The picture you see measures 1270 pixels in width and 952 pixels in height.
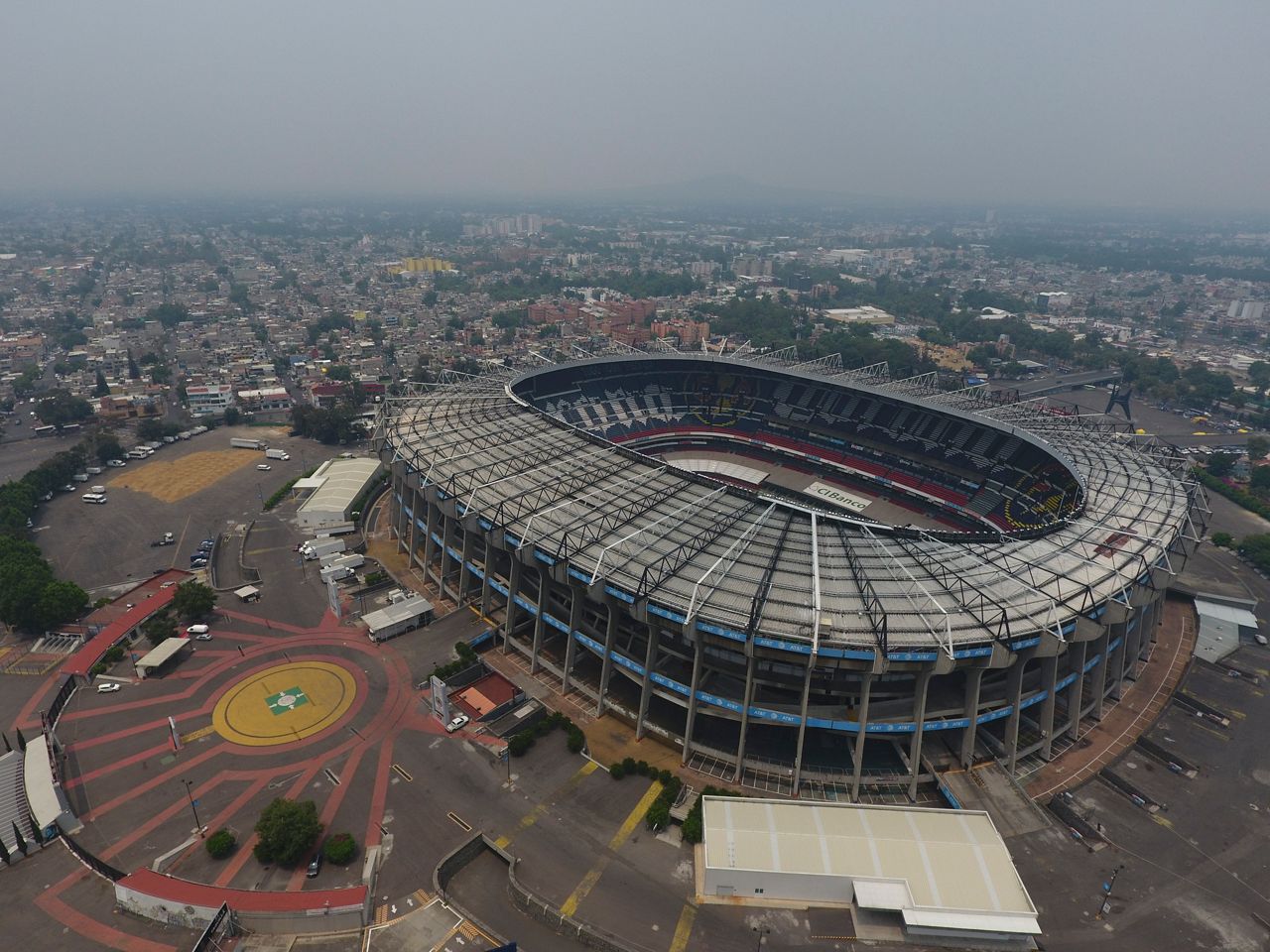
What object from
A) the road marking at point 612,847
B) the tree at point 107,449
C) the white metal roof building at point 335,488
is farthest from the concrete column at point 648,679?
the tree at point 107,449

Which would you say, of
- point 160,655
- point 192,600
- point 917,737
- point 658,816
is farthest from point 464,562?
point 917,737

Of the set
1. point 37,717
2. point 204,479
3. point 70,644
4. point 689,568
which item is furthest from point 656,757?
point 204,479

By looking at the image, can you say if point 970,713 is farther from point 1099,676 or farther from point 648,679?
point 648,679

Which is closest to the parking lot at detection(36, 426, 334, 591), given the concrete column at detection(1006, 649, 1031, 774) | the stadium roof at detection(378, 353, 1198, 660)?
the stadium roof at detection(378, 353, 1198, 660)

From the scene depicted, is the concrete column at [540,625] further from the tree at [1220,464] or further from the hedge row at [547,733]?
the tree at [1220,464]

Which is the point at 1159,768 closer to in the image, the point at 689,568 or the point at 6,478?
the point at 689,568

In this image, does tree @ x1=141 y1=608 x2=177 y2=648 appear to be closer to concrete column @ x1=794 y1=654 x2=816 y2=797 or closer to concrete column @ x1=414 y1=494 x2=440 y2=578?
concrete column @ x1=414 y1=494 x2=440 y2=578
